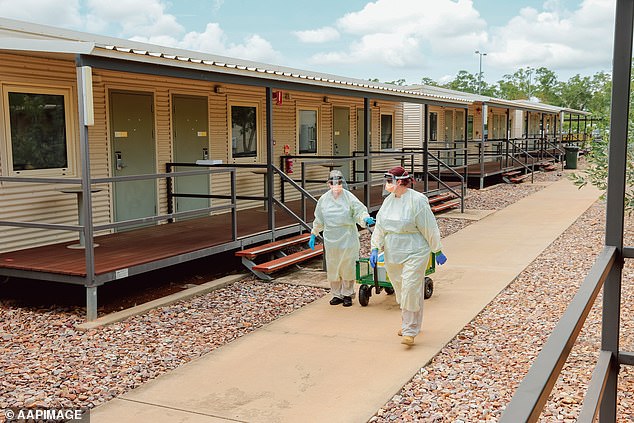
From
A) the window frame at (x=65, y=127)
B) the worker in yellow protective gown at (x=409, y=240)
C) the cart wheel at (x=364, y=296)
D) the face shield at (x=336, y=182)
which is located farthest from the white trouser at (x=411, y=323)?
the window frame at (x=65, y=127)

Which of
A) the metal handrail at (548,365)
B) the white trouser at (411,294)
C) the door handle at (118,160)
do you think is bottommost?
the white trouser at (411,294)

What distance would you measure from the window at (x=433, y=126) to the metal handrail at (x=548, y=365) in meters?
20.5

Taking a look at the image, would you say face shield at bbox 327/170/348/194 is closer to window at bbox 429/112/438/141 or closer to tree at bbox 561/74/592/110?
window at bbox 429/112/438/141

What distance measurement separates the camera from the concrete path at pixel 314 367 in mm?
4676

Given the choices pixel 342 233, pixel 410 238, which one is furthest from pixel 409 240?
pixel 342 233

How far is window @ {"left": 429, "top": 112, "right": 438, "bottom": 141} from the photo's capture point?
22.6 m

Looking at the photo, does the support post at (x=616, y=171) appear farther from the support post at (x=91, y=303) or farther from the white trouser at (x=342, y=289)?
the support post at (x=91, y=303)

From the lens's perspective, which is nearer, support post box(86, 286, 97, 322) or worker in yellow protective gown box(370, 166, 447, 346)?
worker in yellow protective gown box(370, 166, 447, 346)

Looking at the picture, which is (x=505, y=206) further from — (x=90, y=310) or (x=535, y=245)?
(x=90, y=310)

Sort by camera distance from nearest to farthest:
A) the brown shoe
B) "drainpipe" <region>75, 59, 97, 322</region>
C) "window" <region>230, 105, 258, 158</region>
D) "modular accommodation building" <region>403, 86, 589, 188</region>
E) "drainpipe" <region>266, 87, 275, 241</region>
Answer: the brown shoe
"drainpipe" <region>75, 59, 97, 322</region>
"drainpipe" <region>266, 87, 275, 241</region>
"window" <region>230, 105, 258, 158</region>
"modular accommodation building" <region>403, 86, 589, 188</region>

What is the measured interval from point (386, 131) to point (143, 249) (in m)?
11.4

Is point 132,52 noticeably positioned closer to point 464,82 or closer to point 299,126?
point 299,126

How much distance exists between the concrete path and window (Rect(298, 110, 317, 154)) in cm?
617

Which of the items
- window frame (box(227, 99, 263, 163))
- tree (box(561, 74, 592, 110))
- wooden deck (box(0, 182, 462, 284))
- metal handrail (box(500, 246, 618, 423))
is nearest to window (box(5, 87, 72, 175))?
wooden deck (box(0, 182, 462, 284))
